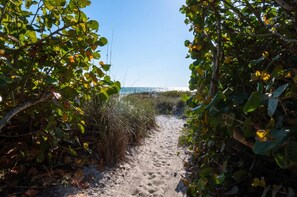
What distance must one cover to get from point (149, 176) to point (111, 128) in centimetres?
73

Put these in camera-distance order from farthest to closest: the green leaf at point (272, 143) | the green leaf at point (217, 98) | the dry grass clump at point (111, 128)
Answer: the dry grass clump at point (111, 128) < the green leaf at point (217, 98) < the green leaf at point (272, 143)

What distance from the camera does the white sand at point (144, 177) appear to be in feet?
8.07

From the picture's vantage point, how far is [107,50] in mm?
3902

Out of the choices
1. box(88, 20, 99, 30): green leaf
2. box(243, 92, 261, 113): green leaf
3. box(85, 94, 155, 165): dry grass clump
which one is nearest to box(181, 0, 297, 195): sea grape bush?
box(243, 92, 261, 113): green leaf

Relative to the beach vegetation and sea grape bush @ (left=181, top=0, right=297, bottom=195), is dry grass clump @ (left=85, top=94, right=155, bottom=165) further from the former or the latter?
sea grape bush @ (left=181, top=0, right=297, bottom=195)

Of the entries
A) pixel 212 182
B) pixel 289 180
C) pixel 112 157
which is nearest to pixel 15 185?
pixel 112 157

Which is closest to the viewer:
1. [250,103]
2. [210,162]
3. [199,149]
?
[250,103]

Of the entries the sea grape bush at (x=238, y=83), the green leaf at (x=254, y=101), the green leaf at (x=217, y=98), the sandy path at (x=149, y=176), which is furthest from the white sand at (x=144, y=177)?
the green leaf at (x=254, y=101)

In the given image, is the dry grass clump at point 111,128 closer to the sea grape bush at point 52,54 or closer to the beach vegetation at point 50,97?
the beach vegetation at point 50,97

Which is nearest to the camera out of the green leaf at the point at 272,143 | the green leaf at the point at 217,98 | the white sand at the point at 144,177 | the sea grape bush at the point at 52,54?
the green leaf at the point at 272,143

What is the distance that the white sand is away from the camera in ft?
8.07

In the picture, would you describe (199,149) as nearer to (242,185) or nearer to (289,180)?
(242,185)

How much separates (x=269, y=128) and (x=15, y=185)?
2049 millimetres

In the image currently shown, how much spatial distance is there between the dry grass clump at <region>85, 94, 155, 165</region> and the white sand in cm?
17
